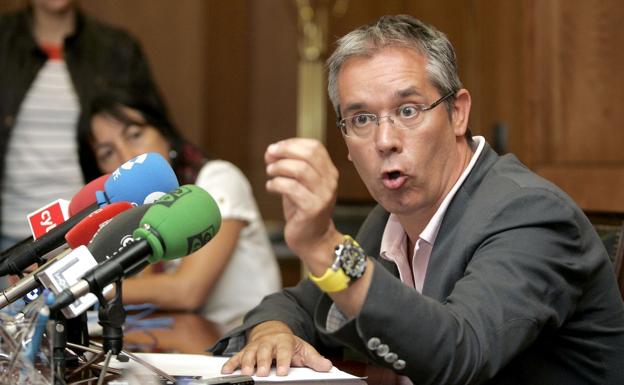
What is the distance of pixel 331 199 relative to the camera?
118 cm

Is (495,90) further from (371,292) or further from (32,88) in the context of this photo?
(371,292)

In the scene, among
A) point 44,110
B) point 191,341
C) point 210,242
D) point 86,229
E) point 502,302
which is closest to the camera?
point 502,302

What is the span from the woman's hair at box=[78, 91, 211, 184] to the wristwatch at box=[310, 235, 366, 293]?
179 cm

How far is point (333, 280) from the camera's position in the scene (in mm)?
1224

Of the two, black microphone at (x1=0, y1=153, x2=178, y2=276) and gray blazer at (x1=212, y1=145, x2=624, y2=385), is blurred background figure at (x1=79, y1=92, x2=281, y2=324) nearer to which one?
gray blazer at (x1=212, y1=145, x2=624, y2=385)

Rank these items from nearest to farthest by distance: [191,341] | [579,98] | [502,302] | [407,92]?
1. [502,302]
2. [407,92]
3. [191,341]
4. [579,98]

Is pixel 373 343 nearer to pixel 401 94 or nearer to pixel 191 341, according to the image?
pixel 401 94

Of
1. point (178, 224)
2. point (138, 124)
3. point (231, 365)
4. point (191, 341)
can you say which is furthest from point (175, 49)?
point (178, 224)

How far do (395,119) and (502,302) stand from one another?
448 millimetres

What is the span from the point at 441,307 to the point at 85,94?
2334 mm

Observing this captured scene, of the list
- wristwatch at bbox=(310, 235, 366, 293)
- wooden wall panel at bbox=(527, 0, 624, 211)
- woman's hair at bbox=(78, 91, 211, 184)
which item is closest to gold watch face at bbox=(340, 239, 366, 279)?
wristwatch at bbox=(310, 235, 366, 293)

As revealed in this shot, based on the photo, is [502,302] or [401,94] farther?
[401,94]

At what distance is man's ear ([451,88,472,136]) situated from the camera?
1.82 metres

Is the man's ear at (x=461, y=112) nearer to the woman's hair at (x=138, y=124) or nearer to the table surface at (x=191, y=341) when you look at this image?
the table surface at (x=191, y=341)
